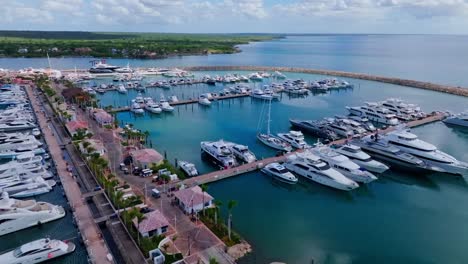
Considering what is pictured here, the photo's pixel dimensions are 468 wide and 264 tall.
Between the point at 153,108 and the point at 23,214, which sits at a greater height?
the point at 153,108

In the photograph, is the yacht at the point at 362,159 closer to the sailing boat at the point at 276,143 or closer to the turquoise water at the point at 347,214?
the turquoise water at the point at 347,214

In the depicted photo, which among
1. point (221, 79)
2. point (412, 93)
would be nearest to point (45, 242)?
point (221, 79)

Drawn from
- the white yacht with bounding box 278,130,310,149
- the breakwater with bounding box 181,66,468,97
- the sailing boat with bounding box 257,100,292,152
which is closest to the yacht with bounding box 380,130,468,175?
the white yacht with bounding box 278,130,310,149

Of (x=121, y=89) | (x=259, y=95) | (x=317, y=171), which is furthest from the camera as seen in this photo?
(x=121, y=89)

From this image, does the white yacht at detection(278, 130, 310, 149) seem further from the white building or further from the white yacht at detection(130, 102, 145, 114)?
the white yacht at detection(130, 102, 145, 114)

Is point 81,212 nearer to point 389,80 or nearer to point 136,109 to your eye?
point 136,109

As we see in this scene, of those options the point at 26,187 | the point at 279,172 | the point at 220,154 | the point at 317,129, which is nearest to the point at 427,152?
the point at 317,129
